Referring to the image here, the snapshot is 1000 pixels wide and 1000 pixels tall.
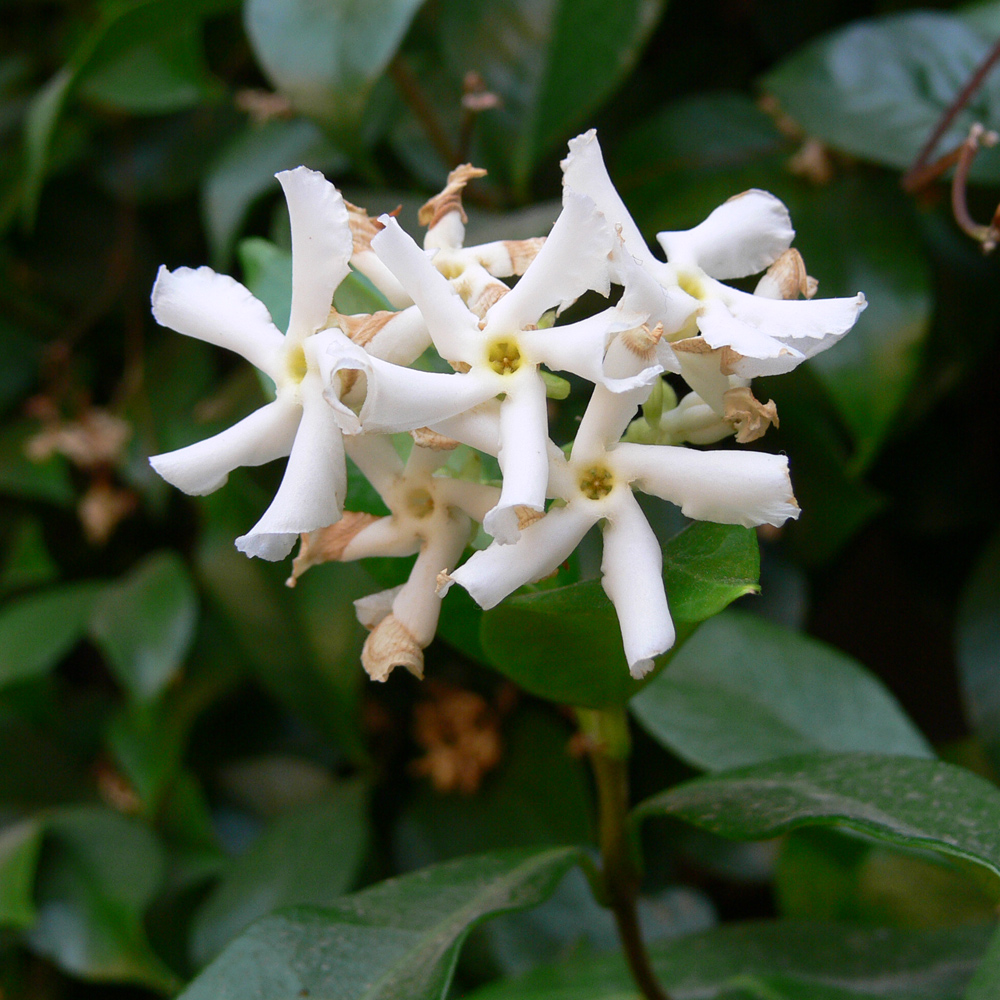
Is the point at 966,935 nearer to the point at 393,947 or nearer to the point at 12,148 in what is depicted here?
the point at 393,947

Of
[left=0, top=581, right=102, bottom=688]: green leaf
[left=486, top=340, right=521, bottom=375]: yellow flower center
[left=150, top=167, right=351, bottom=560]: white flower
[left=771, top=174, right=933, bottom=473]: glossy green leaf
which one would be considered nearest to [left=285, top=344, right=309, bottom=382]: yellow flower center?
[left=150, top=167, right=351, bottom=560]: white flower

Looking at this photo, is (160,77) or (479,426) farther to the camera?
(160,77)

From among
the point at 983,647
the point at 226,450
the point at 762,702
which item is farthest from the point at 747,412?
the point at 983,647

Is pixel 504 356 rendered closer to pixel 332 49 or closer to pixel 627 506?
pixel 627 506

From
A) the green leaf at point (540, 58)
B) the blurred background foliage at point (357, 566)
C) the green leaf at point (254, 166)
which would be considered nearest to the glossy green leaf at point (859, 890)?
the blurred background foliage at point (357, 566)

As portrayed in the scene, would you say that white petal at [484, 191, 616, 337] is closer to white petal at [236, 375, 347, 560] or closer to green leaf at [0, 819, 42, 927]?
white petal at [236, 375, 347, 560]

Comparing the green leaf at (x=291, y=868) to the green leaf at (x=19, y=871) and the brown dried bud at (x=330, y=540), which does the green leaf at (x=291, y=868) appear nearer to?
the green leaf at (x=19, y=871)
